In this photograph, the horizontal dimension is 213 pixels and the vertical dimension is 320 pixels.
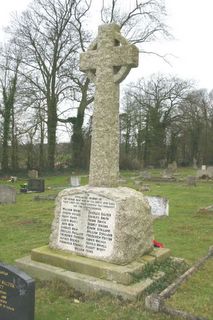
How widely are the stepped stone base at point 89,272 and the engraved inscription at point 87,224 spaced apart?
180 millimetres

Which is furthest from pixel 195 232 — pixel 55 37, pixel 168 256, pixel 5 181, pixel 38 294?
pixel 55 37

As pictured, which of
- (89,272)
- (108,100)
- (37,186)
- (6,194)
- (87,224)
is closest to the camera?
(89,272)

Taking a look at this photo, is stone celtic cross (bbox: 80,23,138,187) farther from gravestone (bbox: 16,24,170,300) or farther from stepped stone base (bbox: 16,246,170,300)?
stepped stone base (bbox: 16,246,170,300)

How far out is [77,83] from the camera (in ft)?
108

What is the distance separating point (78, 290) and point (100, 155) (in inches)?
82.6

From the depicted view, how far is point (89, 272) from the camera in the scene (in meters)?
5.77

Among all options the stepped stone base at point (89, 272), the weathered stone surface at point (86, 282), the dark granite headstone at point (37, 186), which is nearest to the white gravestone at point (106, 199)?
the stepped stone base at point (89, 272)

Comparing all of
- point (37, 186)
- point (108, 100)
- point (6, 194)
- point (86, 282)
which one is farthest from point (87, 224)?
point (37, 186)

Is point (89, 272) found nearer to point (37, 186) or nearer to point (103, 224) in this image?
point (103, 224)

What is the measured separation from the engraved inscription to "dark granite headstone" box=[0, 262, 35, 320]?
1.91m

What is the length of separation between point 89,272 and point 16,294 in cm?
176

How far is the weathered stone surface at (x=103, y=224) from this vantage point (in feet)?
19.0

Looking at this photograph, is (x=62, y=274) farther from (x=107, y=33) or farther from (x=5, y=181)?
(x=5, y=181)

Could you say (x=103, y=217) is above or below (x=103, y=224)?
above
